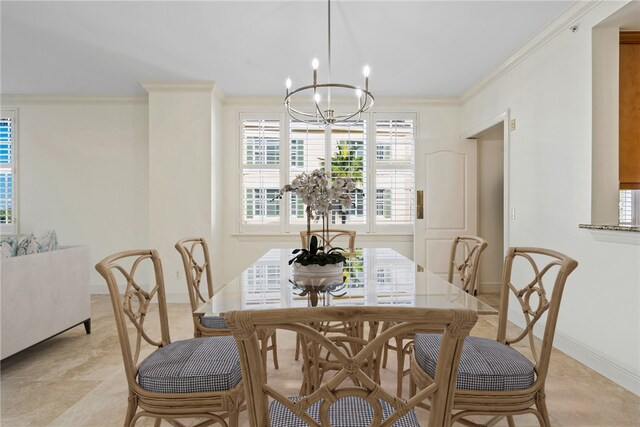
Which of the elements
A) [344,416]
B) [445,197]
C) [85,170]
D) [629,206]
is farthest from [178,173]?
[629,206]

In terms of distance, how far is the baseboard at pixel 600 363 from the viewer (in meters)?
2.18

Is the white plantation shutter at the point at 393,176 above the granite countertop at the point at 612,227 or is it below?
above

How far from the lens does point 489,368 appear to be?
4.38 feet

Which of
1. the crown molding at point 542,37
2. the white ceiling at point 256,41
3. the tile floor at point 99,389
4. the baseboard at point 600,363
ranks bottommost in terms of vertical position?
the tile floor at point 99,389

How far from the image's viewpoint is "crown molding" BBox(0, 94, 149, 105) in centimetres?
478

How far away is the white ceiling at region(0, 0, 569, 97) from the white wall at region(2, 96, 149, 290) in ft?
1.56

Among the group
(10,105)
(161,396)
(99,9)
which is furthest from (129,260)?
(161,396)

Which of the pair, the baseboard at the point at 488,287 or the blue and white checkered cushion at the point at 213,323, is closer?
the blue and white checkered cushion at the point at 213,323

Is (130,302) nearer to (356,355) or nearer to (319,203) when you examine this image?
(319,203)

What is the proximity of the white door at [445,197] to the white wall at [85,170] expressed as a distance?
380cm

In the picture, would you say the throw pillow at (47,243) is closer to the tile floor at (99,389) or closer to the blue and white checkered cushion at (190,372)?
the tile floor at (99,389)

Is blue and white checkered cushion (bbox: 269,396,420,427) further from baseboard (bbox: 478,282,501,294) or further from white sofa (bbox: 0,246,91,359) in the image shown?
baseboard (bbox: 478,282,501,294)

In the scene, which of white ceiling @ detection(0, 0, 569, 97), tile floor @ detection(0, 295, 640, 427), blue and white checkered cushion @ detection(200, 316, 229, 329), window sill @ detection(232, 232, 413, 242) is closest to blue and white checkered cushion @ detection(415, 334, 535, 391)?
tile floor @ detection(0, 295, 640, 427)

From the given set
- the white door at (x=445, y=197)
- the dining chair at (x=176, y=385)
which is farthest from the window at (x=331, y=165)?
the dining chair at (x=176, y=385)
